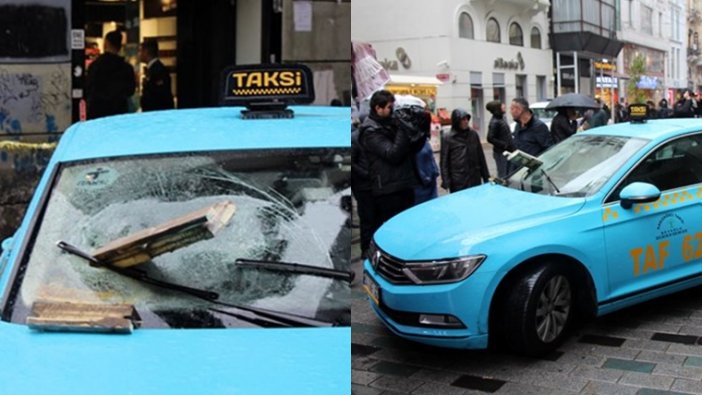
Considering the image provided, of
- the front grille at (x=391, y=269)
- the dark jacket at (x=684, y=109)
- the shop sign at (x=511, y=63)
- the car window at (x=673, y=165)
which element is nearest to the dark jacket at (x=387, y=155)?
the shop sign at (x=511, y=63)

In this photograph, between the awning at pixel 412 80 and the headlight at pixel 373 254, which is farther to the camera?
the headlight at pixel 373 254

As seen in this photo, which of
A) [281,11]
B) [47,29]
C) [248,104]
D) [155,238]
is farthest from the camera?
[47,29]

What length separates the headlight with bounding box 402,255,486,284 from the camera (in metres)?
1.92

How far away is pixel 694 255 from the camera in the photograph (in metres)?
2.41

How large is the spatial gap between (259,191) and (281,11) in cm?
56

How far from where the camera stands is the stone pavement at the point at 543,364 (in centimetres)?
131

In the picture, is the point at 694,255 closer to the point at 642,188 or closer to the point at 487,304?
the point at 642,188

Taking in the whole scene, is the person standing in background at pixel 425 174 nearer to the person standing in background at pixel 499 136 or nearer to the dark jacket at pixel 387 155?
the dark jacket at pixel 387 155

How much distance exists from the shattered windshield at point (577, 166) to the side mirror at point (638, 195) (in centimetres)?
11

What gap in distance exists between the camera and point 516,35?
4.00 ft

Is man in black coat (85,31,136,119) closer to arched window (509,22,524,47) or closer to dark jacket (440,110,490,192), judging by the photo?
dark jacket (440,110,490,192)

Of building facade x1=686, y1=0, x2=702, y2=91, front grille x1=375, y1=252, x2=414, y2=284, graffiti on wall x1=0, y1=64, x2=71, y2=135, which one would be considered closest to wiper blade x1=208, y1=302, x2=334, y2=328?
front grille x1=375, y1=252, x2=414, y2=284

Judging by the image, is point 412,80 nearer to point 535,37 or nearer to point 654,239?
point 535,37

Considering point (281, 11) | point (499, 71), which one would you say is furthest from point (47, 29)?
point (499, 71)
